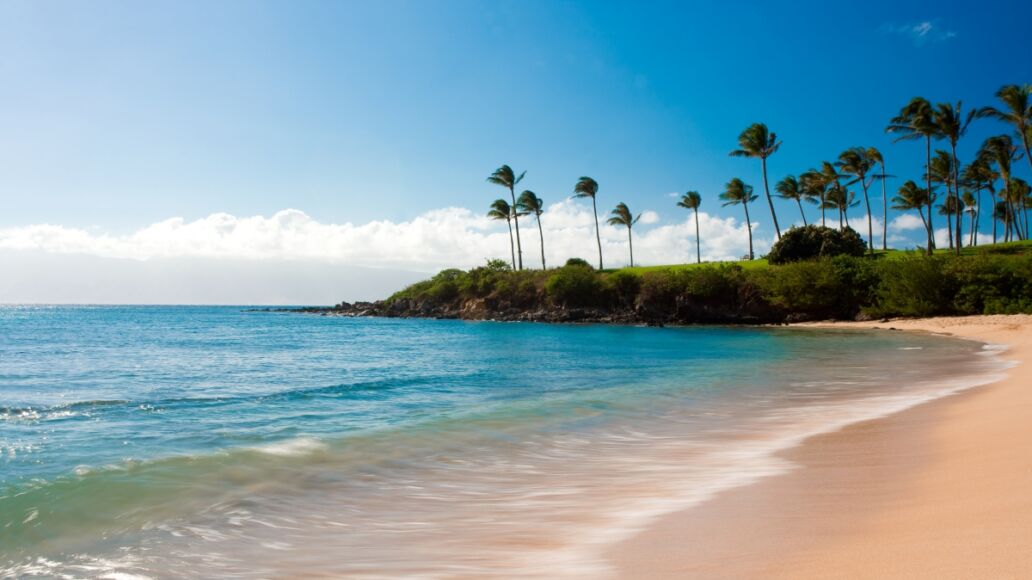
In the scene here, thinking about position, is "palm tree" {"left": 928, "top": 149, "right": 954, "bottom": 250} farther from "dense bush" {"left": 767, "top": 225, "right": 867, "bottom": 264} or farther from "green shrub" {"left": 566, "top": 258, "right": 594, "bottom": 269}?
"green shrub" {"left": 566, "top": 258, "right": 594, "bottom": 269}

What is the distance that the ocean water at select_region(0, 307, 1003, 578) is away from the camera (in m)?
4.87

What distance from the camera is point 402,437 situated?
9727mm

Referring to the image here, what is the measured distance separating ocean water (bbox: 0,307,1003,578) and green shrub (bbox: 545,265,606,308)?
1981 inches

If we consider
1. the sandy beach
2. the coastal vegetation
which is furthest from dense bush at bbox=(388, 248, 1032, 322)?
the sandy beach

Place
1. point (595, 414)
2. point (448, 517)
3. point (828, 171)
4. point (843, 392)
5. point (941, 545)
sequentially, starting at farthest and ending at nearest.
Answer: point (828, 171) < point (843, 392) < point (595, 414) < point (448, 517) < point (941, 545)

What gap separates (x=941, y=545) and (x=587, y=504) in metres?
3.08

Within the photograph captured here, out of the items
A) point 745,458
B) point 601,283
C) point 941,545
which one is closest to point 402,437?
point 745,458

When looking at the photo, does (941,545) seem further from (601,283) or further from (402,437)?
(601,283)

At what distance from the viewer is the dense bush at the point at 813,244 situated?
58781mm

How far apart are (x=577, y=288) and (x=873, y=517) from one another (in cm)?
6612

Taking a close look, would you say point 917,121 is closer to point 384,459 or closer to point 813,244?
point 813,244

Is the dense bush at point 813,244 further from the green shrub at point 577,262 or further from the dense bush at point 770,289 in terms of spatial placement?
the green shrub at point 577,262

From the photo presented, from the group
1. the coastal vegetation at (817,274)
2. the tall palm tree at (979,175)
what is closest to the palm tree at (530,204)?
the coastal vegetation at (817,274)

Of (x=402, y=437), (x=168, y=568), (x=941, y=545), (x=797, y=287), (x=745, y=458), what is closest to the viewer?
(x=941, y=545)
